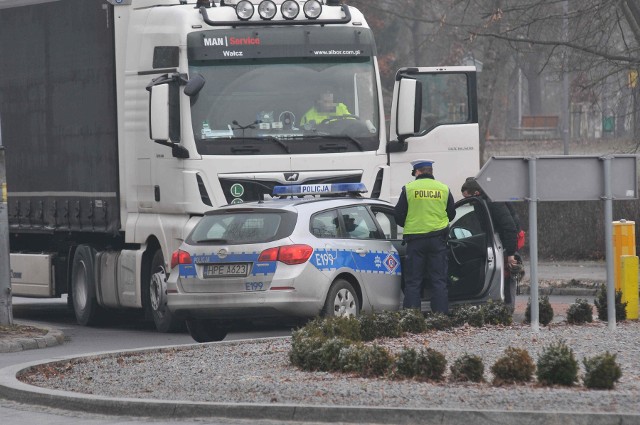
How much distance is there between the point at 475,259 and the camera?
1656 cm

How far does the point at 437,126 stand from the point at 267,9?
99.3 inches

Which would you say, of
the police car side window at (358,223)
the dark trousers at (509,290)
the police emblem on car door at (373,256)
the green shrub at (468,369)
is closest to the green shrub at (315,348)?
the green shrub at (468,369)

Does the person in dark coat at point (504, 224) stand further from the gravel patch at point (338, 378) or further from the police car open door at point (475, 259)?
the gravel patch at point (338, 378)

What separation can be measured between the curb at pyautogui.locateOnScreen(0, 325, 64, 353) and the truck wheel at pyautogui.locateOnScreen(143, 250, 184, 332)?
4.16ft

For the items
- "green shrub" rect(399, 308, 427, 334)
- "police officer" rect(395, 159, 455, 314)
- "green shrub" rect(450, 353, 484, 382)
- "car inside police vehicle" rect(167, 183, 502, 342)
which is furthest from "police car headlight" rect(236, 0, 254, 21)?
"green shrub" rect(450, 353, 484, 382)

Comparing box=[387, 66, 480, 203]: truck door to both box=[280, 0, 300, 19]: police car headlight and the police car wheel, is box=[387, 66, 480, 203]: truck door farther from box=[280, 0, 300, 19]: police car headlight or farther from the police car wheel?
the police car wheel

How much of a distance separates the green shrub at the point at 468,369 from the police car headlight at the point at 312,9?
8600mm

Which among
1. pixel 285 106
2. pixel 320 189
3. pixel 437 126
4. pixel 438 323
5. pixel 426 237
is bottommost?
pixel 438 323

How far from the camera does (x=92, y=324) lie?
20406 millimetres

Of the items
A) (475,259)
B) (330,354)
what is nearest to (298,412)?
(330,354)

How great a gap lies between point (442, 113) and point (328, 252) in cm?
422

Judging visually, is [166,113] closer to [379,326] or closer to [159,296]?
[159,296]

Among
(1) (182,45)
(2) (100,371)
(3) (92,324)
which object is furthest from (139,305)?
(2) (100,371)

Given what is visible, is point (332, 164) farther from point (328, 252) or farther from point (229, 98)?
point (328, 252)
